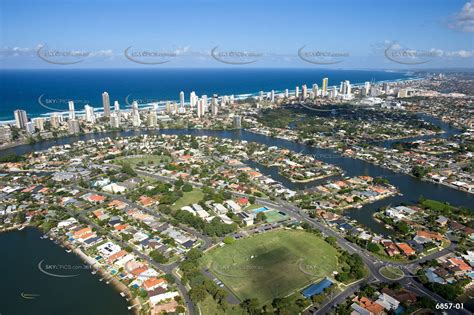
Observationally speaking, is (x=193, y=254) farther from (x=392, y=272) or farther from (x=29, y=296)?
(x=392, y=272)

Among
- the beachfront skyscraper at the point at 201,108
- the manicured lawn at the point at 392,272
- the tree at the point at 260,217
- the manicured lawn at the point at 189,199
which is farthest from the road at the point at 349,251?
the beachfront skyscraper at the point at 201,108

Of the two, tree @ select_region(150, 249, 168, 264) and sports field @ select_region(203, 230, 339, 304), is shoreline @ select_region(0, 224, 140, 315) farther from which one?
sports field @ select_region(203, 230, 339, 304)

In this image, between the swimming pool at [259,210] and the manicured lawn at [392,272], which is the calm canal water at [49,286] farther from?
Result: the manicured lawn at [392,272]

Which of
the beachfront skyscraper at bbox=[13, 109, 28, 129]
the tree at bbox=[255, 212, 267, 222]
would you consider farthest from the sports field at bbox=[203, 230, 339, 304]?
the beachfront skyscraper at bbox=[13, 109, 28, 129]

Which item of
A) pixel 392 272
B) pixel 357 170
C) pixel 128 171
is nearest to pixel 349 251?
pixel 392 272

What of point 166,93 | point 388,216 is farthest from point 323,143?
point 166,93
